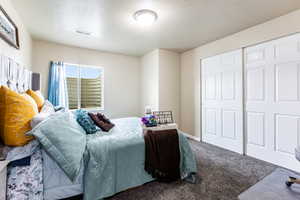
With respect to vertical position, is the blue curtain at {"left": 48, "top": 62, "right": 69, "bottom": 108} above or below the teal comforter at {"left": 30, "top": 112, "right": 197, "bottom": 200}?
above

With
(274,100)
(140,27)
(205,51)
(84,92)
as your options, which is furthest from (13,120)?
(205,51)

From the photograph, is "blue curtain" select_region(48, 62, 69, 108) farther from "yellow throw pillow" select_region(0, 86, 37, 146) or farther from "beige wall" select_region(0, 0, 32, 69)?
"yellow throw pillow" select_region(0, 86, 37, 146)

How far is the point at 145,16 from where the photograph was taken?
86.5 inches

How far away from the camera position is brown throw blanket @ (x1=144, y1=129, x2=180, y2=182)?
1.74 meters

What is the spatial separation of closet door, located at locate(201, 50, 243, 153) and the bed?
169 cm

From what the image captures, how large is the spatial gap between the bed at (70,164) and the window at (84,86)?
2.03 metres

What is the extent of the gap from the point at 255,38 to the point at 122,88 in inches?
137

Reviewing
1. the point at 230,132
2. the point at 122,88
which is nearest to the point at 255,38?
the point at 230,132

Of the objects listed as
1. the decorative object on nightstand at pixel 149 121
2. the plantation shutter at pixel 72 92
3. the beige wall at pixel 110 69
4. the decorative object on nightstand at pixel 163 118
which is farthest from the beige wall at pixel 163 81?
the plantation shutter at pixel 72 92

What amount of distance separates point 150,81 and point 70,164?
3236mm

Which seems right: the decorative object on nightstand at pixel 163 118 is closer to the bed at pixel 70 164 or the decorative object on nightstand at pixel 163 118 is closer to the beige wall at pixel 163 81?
the bed at pixel 70 164

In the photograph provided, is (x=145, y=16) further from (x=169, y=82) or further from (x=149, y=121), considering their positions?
(x=169, y=82)

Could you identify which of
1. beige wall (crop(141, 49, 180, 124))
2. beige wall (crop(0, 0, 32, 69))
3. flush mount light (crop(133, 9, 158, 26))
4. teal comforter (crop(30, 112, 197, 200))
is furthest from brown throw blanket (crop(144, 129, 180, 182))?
beige wall (crop(0, 0, 32, 69))

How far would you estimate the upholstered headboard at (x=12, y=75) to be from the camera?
1.62 meters
